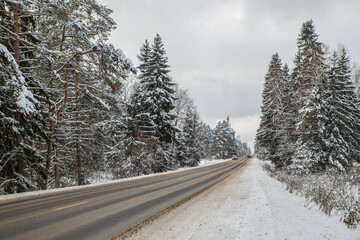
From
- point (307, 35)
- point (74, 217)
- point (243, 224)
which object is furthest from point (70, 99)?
point (307, 35)

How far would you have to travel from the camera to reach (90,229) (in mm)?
3912

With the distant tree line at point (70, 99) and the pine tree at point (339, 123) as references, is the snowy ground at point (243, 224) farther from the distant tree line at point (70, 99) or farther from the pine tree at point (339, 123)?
the pine tree at point (339, 123)

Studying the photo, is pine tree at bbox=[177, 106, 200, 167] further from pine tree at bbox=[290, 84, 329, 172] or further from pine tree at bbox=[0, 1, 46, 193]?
pine tree at bbox=[0, 1, 46, 193]

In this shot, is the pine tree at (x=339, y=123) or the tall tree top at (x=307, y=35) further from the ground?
the tall tree top at (x=307, y=35)

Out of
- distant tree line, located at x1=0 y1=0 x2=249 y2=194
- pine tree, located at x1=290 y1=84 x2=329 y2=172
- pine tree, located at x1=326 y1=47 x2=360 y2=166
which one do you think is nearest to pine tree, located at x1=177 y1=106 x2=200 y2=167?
distant tree line, located at x1=0 y1=0 x2=249 y2=194

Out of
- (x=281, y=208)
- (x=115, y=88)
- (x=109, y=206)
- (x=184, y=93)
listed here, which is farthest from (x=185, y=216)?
(x=184, y=93)

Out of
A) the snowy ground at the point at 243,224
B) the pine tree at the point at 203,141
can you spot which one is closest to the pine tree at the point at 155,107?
the snowy ground at the point at 243,224

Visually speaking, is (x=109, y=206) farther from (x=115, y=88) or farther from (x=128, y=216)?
(x=115, y=88)

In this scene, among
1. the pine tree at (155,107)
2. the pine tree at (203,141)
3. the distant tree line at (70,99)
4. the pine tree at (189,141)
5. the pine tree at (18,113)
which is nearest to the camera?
the pine tree at (18,113)

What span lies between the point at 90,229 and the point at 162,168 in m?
17.0

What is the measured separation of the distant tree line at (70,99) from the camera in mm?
7965

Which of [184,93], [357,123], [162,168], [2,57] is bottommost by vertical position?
[162,168]

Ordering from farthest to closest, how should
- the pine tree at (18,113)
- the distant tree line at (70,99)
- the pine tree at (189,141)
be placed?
the pine tree at (189,141), the distant tree line at (70,99), the pine tree at (18,113)

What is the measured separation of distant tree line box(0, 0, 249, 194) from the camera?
7.96m
